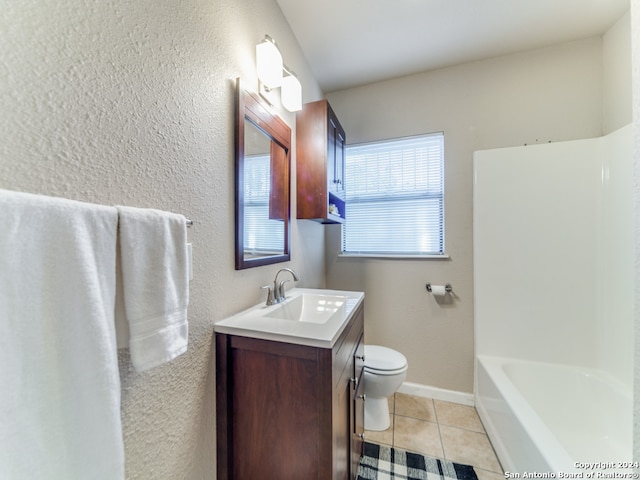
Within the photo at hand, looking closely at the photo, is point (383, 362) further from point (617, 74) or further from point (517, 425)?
point (617, 74)

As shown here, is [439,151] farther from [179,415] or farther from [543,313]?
[179,415]

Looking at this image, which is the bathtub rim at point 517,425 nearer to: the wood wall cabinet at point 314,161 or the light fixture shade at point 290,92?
the wood wall cabinet at point 314,161

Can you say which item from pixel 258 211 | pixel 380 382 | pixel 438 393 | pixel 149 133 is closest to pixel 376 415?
pixel 380 382

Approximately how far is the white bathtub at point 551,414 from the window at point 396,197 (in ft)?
3.18

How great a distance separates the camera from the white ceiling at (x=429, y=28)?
1.49 m

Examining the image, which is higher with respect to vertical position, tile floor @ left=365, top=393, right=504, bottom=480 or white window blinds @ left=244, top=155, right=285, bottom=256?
white window blinds @ left=244, top=155, right=285, bottom=256

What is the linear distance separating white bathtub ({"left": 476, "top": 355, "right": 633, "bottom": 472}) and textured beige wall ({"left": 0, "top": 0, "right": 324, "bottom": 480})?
1401 mm

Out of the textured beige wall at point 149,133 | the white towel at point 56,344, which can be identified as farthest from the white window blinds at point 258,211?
the white towel at point 56,344

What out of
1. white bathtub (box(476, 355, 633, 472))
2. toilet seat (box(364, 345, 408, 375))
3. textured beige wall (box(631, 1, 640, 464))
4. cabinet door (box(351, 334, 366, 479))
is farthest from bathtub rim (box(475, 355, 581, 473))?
cabinet door (box(351, 334, 366, 479))

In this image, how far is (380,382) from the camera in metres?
1.57

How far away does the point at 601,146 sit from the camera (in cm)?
160

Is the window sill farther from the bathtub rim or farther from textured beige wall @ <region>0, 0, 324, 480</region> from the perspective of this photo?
textured beige wall @ <region>0, 0, 324, 480</region>

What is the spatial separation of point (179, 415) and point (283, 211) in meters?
1.05

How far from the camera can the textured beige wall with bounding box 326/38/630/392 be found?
70.2 inches
